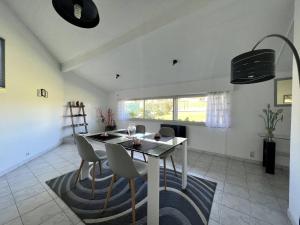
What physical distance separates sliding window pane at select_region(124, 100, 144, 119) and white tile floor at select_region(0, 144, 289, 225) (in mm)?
2645

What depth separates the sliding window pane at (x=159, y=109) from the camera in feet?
14.8

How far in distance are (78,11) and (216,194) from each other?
2729 mm

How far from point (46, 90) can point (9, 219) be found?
3179mm

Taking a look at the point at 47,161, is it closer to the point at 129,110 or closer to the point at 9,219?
the point at 9,219

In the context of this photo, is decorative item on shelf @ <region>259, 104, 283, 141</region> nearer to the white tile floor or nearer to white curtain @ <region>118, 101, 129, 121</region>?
the white tile floor

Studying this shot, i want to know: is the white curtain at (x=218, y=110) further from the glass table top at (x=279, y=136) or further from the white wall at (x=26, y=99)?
the white wall at (x=26, y=99)

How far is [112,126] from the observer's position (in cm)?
592

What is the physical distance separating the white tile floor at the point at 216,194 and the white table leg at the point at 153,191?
65cm

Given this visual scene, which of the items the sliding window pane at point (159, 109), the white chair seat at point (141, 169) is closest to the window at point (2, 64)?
the white chair seat at point (141, 169)

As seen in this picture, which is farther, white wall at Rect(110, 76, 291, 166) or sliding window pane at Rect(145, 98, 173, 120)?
sliding window pane at Rect(145, 98, 173, 120)

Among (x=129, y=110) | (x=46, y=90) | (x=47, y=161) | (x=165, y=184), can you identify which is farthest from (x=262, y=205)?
(x=46, y=90)

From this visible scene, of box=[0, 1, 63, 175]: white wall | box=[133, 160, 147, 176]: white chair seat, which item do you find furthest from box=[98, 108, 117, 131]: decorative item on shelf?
box=[133, 160, 147, 176]: white chair seat

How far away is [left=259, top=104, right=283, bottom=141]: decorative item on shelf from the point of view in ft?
8.90

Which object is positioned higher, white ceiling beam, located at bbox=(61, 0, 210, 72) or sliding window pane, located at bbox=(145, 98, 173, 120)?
white ceiling beam, located at bbox=(61, 0, 210, 72)
